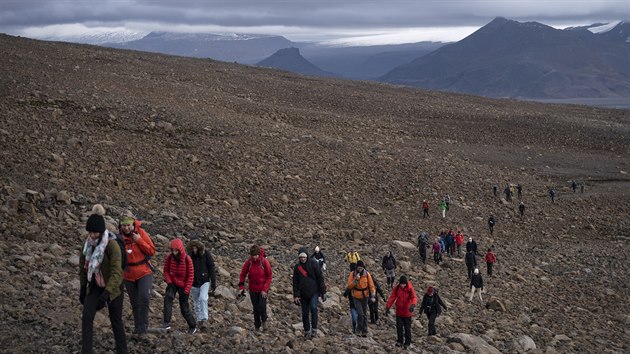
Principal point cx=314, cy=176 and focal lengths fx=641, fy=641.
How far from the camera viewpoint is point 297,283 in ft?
38.2

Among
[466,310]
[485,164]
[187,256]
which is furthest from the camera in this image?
[485,164]

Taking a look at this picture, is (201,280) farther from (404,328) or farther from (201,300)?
(404,328)

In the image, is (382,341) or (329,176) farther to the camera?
(329,176)

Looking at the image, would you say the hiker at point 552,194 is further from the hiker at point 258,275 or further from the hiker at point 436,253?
the hiker at point 258,275

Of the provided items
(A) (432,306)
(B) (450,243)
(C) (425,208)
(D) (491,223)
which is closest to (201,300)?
(A) (432,306)

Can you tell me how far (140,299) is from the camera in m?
9.70

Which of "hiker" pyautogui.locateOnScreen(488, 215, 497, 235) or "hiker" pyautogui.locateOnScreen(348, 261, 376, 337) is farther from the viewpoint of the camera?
"hiker" pyautogui.locateOnScreen(488, 215, 497, 235)

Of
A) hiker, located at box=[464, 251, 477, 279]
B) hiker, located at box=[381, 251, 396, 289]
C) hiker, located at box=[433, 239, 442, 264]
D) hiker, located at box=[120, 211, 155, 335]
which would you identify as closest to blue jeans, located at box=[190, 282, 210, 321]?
hiker, located at box=[120, 211, 155, 335]

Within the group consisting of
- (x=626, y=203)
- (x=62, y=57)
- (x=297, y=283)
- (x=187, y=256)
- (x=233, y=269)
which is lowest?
(x=626, y=203)

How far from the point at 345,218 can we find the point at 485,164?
16.7m

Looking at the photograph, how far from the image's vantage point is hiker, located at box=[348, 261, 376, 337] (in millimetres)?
12820

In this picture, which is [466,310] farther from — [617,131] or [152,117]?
[617,131]

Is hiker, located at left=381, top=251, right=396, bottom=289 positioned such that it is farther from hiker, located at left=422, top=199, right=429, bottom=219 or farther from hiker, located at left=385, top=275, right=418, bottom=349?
hiker, located at left=422, top=199, right=429, bottom=219

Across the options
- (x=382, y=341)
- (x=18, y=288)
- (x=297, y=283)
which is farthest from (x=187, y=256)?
(x=382, y=341)
